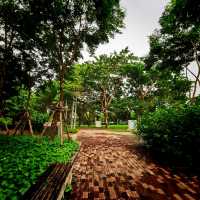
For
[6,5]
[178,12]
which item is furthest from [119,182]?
[6,5]

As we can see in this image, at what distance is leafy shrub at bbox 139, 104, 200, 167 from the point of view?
5919 millimetres

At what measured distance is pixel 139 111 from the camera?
115 feet

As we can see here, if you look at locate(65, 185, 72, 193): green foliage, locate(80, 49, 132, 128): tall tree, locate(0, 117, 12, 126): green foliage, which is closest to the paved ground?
locate(65, 185, 72, 193): green foliage

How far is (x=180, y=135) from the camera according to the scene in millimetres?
6270

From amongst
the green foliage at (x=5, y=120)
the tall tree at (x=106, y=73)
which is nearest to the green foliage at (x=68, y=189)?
the green foliage at (x=5, y=120)

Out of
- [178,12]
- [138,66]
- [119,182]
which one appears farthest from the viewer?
[138,66]

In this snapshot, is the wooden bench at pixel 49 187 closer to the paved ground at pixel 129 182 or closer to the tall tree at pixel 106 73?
the paved ground at pixel 129 182

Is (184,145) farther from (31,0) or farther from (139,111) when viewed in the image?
(139,111)

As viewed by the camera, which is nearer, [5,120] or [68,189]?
[68,189]

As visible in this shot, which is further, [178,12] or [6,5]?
[6,5]

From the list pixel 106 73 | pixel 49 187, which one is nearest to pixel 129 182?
pixel 49 187

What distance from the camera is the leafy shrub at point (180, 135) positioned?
5.92 meters

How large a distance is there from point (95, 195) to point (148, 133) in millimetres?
4954

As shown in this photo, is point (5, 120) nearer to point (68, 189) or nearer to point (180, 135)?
point (68, 189)
